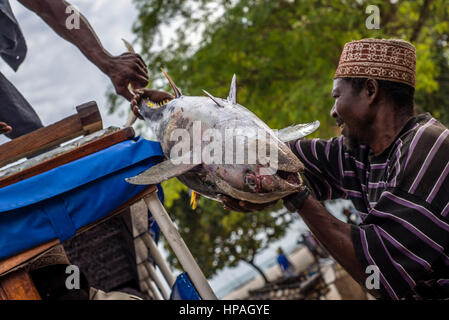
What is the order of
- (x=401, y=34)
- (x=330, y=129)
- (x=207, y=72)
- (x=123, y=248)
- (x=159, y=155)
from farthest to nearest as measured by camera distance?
(x=330, y=129), (x=401, y=34), (x=207, y=72), (x=123, y=248), (x=159, y=155)

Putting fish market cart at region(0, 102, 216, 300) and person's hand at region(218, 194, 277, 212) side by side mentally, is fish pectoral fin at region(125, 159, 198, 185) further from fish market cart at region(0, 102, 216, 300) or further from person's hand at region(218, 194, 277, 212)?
fish market cart at region(0, 102, 216, 300)

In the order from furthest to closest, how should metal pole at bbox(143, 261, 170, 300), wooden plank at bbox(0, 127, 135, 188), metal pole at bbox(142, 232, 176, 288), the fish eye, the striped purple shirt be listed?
metal pole at bbox(143, 261, 170, 300) → metal pole at bbox(142, 232, 176, 288) → wooden plank at bbox(0, 127, 135, 188) → the striped purple shirt → the fish eye

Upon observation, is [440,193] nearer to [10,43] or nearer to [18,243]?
[18,243]

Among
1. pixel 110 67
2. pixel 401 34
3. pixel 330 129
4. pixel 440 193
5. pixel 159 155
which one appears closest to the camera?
pixel 440 193

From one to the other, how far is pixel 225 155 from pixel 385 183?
0.95m

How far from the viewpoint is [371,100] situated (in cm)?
234

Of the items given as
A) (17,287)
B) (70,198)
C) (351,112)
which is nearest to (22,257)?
(17,287)

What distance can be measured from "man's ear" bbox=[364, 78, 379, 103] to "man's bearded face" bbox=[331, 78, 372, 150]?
0.03 m

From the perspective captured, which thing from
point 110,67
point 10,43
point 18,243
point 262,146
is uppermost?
point 10,43

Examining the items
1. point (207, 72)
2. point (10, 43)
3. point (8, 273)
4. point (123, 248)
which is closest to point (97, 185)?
point (8, 273)

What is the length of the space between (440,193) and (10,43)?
2485 millimetres

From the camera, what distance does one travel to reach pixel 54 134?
2428 mm

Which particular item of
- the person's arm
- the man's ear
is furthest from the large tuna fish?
the person's arm

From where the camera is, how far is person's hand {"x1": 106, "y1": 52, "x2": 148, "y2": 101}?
2.52 m
